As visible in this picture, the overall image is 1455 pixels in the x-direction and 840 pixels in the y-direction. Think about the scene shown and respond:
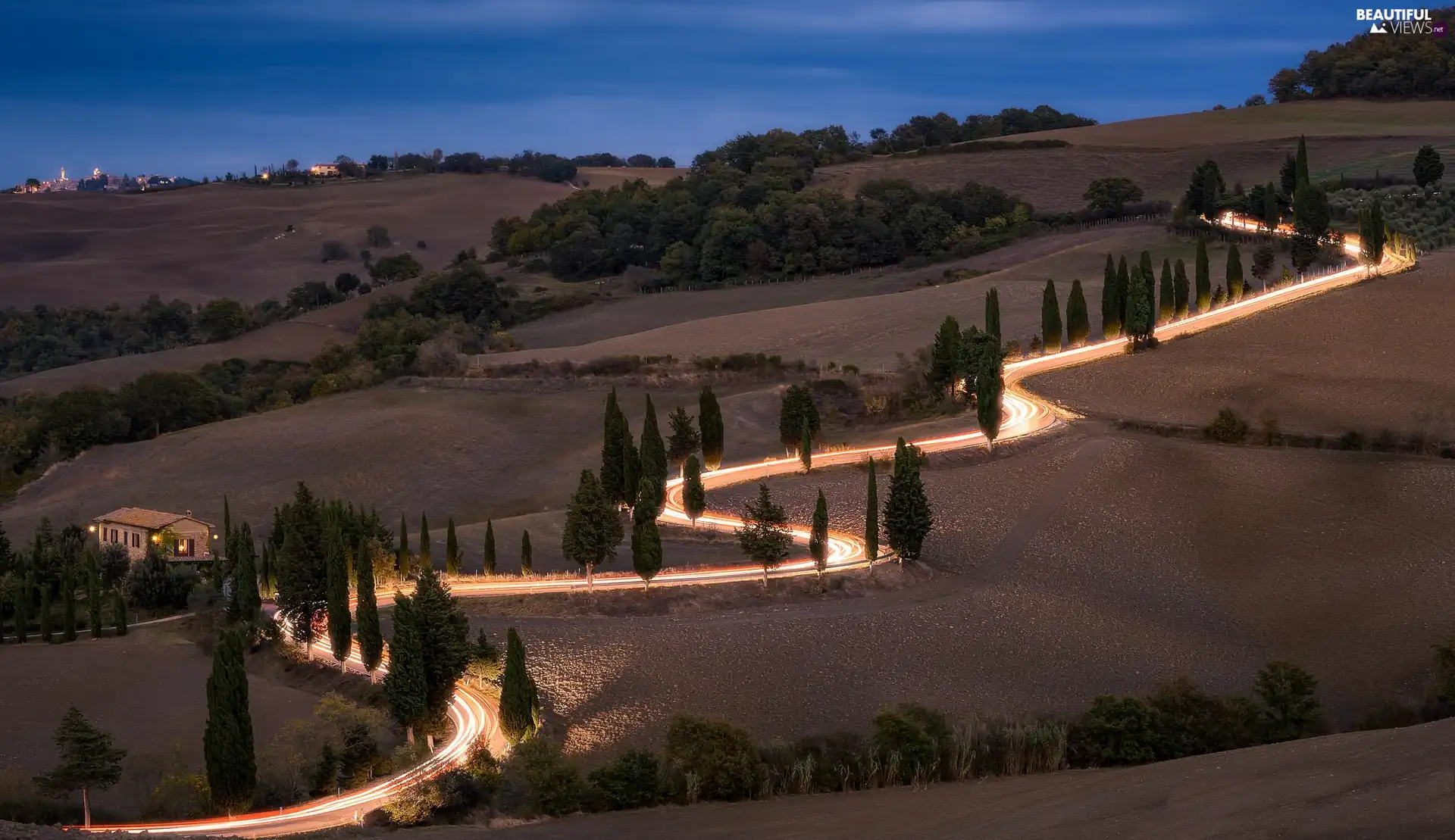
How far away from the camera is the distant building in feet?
211

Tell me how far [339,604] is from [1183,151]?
94.2 meters

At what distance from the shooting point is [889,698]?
39.1 metres

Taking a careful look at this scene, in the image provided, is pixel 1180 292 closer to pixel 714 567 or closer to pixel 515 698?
pixel 714 567

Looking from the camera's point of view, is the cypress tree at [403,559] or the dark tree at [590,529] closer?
the dark tree at [590,529]

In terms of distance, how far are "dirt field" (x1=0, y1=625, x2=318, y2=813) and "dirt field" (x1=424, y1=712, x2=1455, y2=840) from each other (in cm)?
1010

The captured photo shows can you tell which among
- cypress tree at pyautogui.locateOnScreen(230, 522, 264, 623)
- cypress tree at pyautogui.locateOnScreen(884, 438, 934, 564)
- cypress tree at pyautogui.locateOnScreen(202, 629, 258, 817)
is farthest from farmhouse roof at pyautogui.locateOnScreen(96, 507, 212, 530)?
cypress tree at pyautogui.locateOnScreen(202, 629, 258, 817)

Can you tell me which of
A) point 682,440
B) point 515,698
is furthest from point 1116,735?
point 682,440

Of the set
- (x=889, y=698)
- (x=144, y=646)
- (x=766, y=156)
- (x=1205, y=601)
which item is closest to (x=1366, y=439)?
(x=1205, y=601)

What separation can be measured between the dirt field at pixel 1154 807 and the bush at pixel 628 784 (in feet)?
1.23

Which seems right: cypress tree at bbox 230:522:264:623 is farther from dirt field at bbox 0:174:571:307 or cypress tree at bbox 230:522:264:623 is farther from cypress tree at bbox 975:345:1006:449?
dirt field at bbox 0:174:571:307

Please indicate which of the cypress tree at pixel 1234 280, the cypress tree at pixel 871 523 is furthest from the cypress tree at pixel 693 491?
the cypress tree at pixel 1234 280

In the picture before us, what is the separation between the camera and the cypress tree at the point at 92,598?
51.5 meters

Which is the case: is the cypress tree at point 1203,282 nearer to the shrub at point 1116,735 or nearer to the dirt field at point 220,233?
the shrub at point 1116,735

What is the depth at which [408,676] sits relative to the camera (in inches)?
1521
